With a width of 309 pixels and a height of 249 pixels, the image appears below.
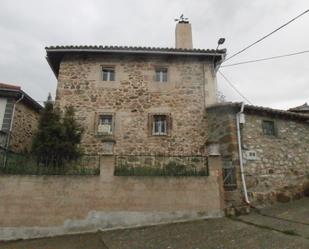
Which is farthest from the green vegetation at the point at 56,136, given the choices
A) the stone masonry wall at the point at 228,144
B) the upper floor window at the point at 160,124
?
the stone masonry wall at the point at 228,144

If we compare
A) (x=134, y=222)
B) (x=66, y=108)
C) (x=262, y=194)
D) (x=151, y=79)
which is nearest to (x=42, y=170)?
(x=134, y=222)

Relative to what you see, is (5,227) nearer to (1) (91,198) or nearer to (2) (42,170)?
(2) (42,170)

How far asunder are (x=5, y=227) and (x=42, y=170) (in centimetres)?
180

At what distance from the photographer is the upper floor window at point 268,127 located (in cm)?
1064

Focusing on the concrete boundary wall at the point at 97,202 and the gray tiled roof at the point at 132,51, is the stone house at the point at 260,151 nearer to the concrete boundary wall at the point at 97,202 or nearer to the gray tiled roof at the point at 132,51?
the concrete boundary wall at the point at 97,202

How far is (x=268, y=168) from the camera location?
33.0 feet

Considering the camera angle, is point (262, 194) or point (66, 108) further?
point (66, 108)

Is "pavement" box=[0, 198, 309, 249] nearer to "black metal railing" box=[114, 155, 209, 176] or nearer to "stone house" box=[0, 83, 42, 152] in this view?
"black metal railing" box=[114, 155, 209, 176]

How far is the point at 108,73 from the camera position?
491 inches

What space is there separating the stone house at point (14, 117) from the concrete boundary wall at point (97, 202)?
12.6 ft

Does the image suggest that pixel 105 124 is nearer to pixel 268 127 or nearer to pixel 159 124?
pixel 159 124

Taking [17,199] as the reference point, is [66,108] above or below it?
above

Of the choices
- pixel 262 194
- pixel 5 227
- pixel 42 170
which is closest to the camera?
pixel 5 227

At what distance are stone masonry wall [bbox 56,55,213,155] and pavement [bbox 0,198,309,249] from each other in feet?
13.4
